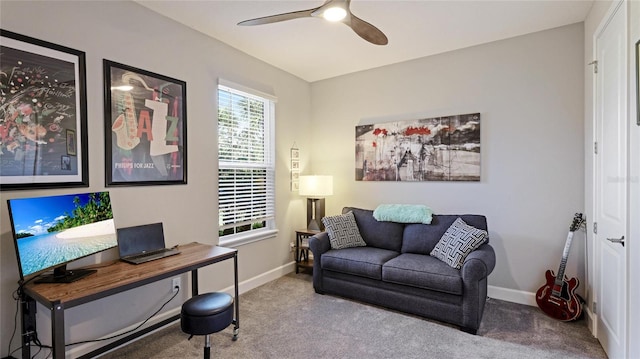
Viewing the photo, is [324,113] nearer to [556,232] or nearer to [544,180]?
[544,180]

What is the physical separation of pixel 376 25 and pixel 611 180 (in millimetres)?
2233

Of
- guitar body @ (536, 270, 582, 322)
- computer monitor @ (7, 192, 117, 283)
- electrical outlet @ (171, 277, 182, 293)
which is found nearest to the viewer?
computer monitor @ (7, 192, 117, 283)

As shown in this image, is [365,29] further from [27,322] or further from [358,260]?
[27,322]

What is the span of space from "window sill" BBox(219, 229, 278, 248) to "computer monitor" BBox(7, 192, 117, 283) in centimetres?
123

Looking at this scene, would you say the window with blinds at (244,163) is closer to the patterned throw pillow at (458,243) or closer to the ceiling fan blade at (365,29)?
the ceiling fan blade at (365,29)

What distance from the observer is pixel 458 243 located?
9.31 ft

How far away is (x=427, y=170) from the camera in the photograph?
3.63 meters

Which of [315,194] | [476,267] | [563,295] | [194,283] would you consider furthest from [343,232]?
[563,295]

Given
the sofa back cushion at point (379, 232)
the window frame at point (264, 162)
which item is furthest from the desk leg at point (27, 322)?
the sofa back cushion at point (379, 232)

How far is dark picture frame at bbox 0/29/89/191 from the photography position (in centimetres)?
184

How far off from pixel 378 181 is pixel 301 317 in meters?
1.94

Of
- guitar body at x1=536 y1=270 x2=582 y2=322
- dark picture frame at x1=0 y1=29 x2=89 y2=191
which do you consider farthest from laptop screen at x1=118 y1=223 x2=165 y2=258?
guitar body at x1=536 y1=270 x2=582 y2=322

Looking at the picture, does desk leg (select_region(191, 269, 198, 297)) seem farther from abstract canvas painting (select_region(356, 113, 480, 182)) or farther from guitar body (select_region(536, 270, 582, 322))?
guitar body (select_region(536, 270, 582, 322))

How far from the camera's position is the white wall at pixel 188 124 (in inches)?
77.9
